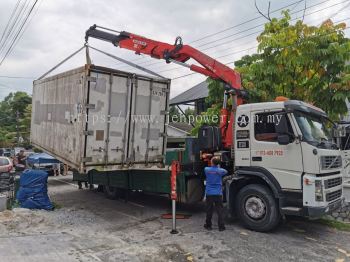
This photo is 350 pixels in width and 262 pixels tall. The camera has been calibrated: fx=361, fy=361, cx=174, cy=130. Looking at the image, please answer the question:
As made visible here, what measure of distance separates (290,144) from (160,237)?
3254 mm

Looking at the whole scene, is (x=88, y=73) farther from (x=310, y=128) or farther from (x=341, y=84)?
(x=341, y=84)

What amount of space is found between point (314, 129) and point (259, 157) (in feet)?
4.23

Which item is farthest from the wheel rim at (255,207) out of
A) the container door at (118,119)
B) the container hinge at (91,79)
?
the container hinge at (91,79)

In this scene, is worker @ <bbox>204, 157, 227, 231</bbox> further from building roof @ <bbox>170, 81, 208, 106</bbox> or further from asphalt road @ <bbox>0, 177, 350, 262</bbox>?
building roof @ <bbox>170, 81, 208, 106</bbox>

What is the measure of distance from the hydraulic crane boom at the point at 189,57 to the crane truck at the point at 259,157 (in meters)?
0.03

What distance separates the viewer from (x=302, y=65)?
401 inches

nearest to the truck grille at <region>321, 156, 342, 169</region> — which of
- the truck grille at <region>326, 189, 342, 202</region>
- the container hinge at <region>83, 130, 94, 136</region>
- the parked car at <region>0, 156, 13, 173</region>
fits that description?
the truck grille at <region>326, 189, 342, 202</region>

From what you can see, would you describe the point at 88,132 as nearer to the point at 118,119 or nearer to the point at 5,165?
the point at 118,119

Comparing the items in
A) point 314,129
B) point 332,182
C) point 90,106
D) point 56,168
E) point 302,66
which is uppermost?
point 302,66

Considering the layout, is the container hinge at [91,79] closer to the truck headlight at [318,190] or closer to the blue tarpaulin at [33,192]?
the blue tarpaulin at [33,192]

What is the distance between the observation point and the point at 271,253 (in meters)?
6.38

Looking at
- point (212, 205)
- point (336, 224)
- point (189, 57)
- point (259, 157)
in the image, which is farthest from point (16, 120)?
point (336, 224)

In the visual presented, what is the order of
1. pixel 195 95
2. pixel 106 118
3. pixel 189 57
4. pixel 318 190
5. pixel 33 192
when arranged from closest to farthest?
pixel 318 190
pixel 106 118
pixel 33 192
pixel 189 57
pixel 195 95

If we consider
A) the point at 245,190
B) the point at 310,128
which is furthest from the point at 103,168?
the point at 310,128
